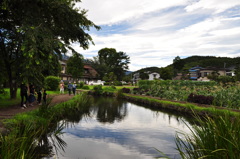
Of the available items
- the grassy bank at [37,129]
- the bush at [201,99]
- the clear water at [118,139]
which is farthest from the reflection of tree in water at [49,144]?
the bush at [201,99]

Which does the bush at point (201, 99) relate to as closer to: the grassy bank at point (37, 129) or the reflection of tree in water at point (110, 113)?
the reflection of tree in water at point (110, 113)

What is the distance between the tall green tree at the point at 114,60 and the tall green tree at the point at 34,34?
63.5 metres

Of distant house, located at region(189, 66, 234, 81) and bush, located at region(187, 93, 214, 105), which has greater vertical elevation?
distant house, located at region(189, 66, 234, 81)

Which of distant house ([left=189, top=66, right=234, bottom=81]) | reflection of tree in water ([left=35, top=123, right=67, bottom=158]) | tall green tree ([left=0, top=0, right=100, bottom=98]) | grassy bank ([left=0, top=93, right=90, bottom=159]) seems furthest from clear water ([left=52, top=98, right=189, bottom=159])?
distant house ([left=189, top=66, right=234, bottom=81])

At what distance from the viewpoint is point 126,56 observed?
86.9 m

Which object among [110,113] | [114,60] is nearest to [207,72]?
[114,60]

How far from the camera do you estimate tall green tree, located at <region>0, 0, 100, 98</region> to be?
10492mm

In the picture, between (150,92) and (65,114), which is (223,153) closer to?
(65,114)

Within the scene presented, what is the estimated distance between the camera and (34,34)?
10.8 m

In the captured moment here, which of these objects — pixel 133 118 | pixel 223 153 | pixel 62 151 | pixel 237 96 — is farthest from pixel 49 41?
pixel 237 96

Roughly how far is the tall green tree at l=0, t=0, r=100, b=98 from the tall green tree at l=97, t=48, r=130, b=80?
63.5 meters

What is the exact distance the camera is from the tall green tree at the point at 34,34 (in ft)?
34.4

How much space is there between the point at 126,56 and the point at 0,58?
7501 cm

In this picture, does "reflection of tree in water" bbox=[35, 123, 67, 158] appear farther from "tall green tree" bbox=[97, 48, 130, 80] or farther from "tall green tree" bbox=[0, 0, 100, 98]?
"tall green tree" bbox=[97, 48, 130, 80]
